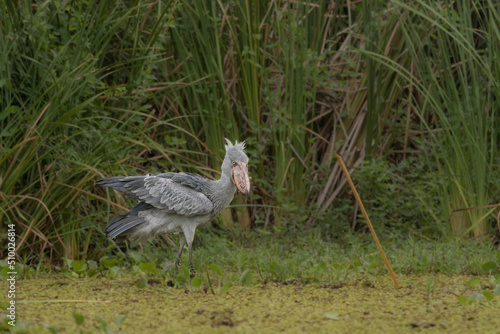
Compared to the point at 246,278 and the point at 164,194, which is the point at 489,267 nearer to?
the point at 246,278

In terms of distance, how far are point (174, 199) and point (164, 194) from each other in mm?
65

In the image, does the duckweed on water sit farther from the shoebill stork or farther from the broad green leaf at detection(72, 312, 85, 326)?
the shoebill stork

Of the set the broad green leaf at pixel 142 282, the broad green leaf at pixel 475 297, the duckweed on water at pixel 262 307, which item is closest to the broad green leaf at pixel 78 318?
the duckweed on water at pixel 262 307

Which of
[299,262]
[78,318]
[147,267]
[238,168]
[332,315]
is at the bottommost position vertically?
[299,262]

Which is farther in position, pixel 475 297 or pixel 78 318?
pixel 475 297

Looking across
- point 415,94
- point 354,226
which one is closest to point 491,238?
point 354,226

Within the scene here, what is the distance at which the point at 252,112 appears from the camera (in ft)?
15.8

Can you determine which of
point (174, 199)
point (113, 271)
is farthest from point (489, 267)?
Result: point (113, 271)

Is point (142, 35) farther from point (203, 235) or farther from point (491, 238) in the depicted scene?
point (491, 238)

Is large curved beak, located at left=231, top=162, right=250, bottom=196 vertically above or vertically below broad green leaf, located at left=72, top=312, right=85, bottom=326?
above

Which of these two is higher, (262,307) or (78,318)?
(78,318)

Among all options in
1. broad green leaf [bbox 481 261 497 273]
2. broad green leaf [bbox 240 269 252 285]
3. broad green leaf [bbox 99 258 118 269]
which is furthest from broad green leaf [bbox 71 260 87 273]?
broad green leaf [bbox 481 261 497 273]

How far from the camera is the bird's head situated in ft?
10.8

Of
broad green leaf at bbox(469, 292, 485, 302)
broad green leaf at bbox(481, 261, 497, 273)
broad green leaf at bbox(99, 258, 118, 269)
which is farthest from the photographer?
broad green leaf at bbox(99, 258, 118, 269)
